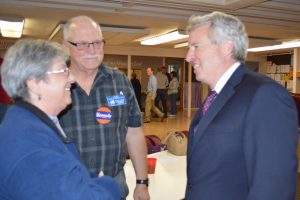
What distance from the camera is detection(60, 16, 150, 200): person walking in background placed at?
70.9 inches

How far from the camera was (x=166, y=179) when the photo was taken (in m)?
2.44

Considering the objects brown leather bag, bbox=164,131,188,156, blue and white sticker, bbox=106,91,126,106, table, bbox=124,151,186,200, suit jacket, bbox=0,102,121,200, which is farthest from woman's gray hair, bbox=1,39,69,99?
brown leather bag, bbox=164,131,188,156

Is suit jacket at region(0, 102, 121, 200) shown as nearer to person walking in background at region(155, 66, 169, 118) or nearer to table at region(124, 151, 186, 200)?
table at region(124, 151, 186, 200)

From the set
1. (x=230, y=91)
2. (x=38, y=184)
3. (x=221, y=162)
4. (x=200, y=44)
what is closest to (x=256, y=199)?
(x=221, y=162)

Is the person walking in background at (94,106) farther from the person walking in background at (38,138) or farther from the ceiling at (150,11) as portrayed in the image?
the ceiling at (150,11)

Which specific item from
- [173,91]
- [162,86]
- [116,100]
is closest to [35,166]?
[116,100]

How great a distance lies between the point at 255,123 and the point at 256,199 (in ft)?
1.06

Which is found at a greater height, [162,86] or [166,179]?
[162,86]

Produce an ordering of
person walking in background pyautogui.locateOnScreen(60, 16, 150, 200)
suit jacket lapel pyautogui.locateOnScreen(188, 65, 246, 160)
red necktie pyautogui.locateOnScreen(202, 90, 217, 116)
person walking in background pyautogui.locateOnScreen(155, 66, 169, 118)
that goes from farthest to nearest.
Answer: person walking in background pyautogui.locateOnScreen(155, 66, 169, 118) < person walking in background pyautogui.locateOnScreen(60, 16, 150, 200) < red necktie pyautogui.locateOnScreen(202, 90, 217, 116) < suit jacket lapel pyautogui.locateOnScreen(188, 65, 246, 160)

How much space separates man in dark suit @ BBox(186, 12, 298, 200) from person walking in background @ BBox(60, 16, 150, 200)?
19.6 inches

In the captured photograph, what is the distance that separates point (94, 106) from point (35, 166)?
2.90ft

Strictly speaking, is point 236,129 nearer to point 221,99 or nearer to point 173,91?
point 221,99

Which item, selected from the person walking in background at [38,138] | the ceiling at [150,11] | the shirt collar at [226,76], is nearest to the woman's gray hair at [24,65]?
the person walking in background at [38,138]

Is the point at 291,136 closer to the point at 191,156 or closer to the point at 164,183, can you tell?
the point at 191,156
